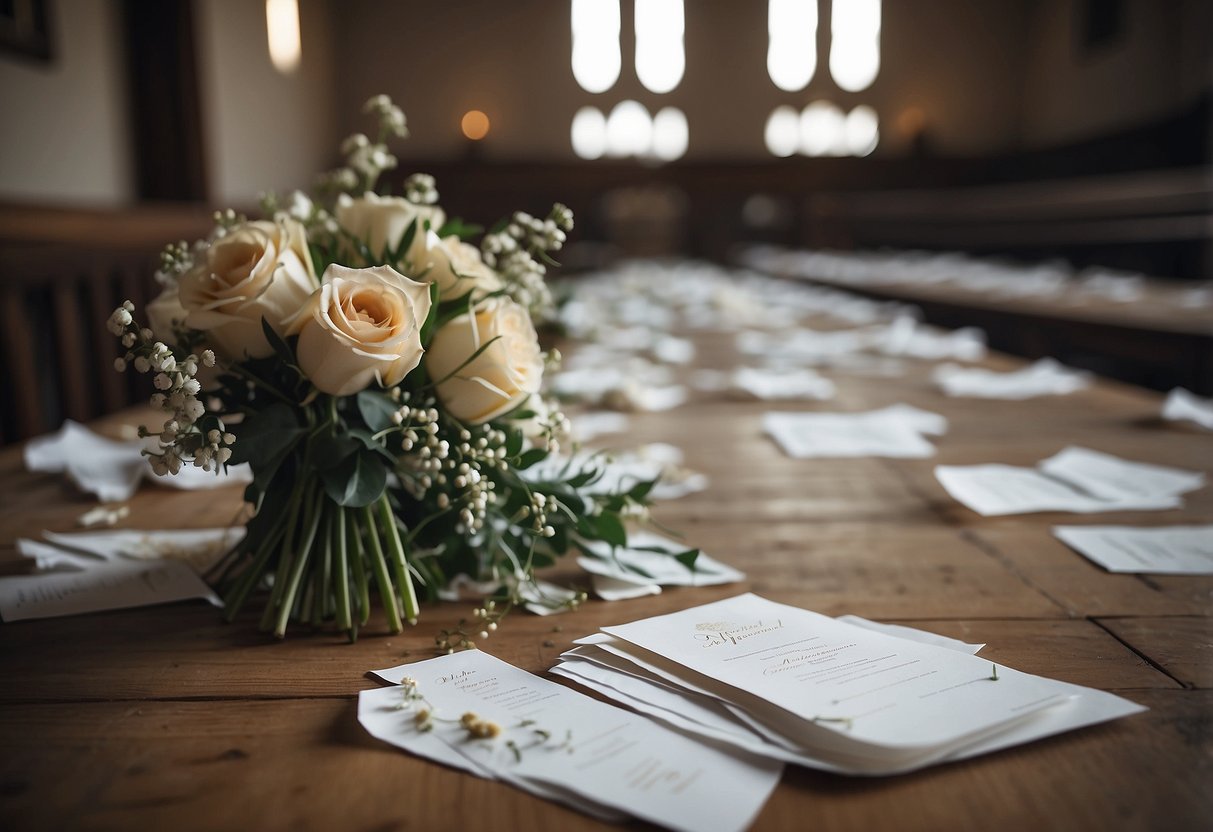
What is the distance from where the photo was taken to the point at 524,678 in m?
0.69

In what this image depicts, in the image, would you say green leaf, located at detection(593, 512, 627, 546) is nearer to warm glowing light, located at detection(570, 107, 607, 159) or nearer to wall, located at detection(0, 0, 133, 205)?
wall, located at detection(0, 0, 133, 205)

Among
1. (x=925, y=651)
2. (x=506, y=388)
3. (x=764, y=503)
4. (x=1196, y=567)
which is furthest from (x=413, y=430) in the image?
(x=1196, y=567)

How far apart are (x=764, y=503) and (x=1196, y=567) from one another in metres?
0.46

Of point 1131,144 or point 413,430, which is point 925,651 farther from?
point 1131,144

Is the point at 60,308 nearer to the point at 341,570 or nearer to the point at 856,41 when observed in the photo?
the point at 341,570

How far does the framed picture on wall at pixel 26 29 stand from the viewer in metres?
4.23

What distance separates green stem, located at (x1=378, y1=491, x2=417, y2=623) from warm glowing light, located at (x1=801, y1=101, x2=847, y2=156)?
1214 cm

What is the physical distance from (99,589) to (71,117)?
5.15 meters

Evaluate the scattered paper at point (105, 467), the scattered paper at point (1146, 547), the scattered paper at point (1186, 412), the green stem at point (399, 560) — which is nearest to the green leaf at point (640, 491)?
the green stem at point (399, 560)

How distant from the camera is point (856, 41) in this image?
12086 millimetres

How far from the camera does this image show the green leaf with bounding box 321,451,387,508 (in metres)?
0.71

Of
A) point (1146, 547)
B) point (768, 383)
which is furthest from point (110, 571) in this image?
point (768, 383)

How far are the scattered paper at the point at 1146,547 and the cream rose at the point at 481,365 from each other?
0.62m

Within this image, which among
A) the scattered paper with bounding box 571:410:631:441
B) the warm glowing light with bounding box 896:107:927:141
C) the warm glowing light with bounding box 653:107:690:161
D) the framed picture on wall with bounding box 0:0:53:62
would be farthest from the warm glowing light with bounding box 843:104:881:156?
the scattered paper with bounding box 571:410:631:441
